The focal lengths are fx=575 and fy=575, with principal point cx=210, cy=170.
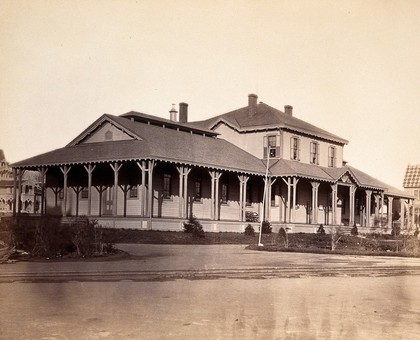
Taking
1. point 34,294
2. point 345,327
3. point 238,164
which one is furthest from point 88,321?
point 238,164

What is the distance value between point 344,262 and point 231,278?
22.3ft

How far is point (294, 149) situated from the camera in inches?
1699

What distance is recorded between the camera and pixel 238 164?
121ft

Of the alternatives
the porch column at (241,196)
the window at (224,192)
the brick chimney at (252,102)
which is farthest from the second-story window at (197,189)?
the brick chimney at (252,102)

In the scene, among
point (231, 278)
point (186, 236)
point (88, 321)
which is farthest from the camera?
point (186, 236)

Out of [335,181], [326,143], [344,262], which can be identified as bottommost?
[344,262]

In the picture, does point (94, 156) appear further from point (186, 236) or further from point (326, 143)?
point (326, 143)

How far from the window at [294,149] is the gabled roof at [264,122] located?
80 cm

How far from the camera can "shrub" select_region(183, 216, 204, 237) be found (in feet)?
95.3

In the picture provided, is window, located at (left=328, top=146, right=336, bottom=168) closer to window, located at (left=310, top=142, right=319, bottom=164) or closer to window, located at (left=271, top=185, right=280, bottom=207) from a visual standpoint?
window, located at (left=310, top=142, right=319, bottom=164)

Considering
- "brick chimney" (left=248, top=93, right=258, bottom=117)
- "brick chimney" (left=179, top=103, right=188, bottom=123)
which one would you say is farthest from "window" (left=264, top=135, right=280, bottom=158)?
"brick chimney" (left=179, top=103, right=188, bottom=123)

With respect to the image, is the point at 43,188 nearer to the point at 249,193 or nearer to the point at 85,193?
the point at 85,193

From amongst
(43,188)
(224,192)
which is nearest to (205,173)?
(224,192)

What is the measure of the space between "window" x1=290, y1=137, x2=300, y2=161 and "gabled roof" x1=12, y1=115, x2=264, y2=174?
340 centimetres
